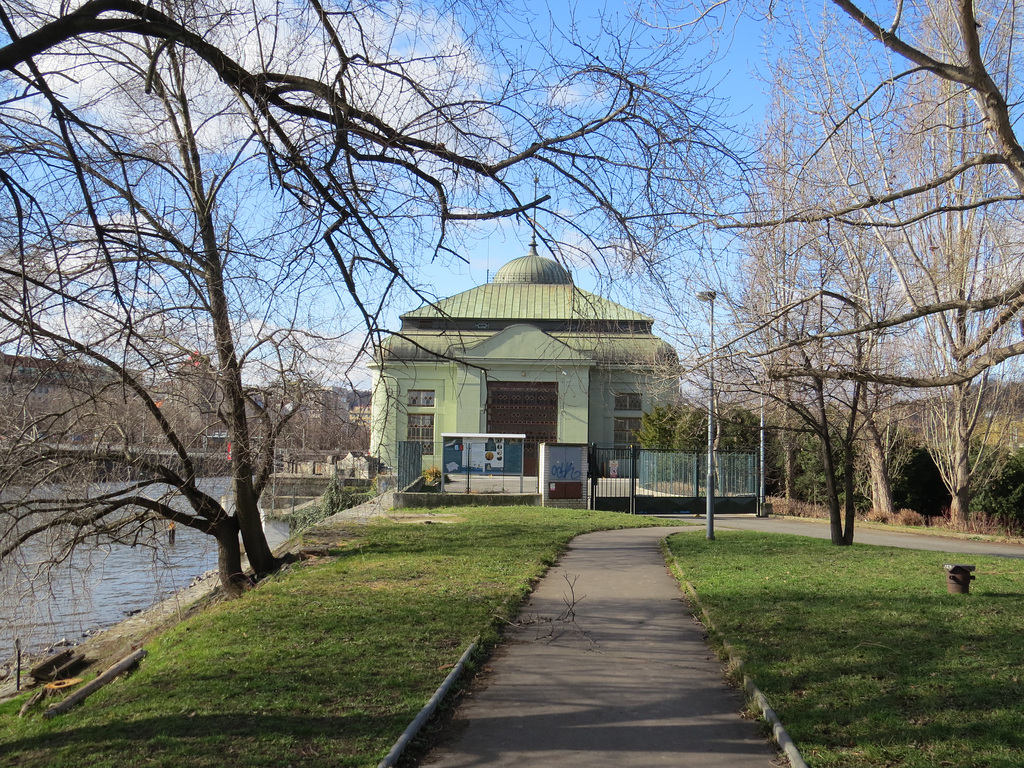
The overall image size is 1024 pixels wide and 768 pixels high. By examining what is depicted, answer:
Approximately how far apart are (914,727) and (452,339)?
5.63 metres

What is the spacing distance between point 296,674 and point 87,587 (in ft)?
20.7

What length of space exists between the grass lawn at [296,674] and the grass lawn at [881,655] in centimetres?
291

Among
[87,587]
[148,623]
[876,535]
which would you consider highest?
[87,587]

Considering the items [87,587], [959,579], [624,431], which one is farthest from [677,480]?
[87,587]

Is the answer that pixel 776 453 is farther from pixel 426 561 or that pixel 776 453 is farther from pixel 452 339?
pixel 452 339

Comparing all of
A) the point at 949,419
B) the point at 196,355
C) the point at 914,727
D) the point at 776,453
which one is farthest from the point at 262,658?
the point at 776,453

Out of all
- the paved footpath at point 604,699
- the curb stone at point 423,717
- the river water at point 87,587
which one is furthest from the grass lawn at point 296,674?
the river water at point 87,587

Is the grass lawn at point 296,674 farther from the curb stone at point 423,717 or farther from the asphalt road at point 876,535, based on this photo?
the asphalt road at point 876,535

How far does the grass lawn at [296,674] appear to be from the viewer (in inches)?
234

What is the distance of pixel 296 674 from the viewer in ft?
25.1

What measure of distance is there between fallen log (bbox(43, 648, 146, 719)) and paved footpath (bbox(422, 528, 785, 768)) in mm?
4910

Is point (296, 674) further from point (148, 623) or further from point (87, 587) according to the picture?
point (148, 623)

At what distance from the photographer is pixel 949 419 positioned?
31.1m

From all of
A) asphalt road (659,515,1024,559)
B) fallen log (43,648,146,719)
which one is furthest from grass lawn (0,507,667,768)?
A: asphalt road (659,515,1024,559)
